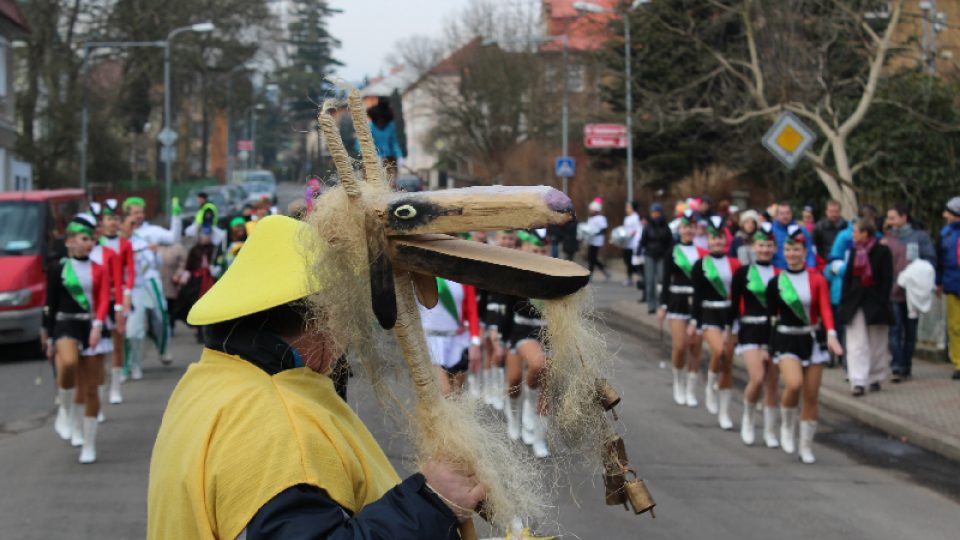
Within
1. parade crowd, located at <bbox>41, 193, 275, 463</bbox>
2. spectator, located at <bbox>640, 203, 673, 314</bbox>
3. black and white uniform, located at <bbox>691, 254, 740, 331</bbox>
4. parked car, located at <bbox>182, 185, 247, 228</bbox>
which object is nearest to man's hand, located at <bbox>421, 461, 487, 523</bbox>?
parade crowd, located at <bbox>41, 193, 275, 463</bbox>

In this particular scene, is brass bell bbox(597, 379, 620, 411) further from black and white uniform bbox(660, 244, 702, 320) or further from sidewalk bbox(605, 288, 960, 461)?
black and white uniform bbox(660, 244, 702, 320)

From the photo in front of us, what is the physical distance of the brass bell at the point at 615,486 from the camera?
2660mm

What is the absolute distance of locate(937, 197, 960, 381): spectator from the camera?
544 inches

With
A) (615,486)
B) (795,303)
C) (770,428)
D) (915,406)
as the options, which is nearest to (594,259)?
(915,406)

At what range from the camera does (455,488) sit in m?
2.38

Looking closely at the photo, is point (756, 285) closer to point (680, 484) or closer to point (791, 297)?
point (791, 297)

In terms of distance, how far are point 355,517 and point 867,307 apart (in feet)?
39.3

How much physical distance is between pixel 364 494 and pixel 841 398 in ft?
37.3

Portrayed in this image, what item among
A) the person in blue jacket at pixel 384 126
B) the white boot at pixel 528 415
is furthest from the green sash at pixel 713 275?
the person in blue jacket at pixel 384 126

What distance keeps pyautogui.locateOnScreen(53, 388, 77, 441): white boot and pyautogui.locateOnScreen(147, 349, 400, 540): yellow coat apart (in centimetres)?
797

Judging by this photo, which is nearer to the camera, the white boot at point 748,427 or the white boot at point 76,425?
the white boot at point 76,425

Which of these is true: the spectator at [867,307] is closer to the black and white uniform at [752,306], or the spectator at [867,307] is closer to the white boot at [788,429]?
the black and white uniform at [752,306]

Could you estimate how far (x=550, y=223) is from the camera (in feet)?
7.35

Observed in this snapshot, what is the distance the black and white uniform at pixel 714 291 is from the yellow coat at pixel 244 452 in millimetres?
9706
